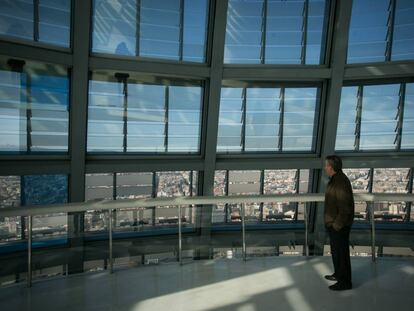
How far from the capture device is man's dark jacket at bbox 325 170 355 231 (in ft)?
13.7

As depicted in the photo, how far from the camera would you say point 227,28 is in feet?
35.3

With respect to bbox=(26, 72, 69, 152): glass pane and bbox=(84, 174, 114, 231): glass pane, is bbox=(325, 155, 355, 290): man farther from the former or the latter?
bbox=(84, 174, 114, 231): glass pane

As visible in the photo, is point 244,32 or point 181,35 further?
point 244,32

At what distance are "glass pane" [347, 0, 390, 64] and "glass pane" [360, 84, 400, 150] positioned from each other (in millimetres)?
981

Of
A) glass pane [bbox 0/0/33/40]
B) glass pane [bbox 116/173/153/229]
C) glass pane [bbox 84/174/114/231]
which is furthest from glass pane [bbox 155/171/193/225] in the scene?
glass pane [bbox 0/0/33/40]

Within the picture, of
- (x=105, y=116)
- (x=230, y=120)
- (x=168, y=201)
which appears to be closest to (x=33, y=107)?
(x=105, y=116)

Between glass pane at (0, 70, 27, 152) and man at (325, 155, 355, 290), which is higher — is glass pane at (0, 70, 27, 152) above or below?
above

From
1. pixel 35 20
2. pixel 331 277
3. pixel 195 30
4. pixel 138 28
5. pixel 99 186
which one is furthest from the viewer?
pixel 99 186

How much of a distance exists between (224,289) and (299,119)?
27.3ft

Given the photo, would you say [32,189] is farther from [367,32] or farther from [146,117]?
[367,32]

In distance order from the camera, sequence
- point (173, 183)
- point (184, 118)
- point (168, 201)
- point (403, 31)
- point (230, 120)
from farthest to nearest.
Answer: point (173, 183) → point (230, 120) → point (184, 118) → point (403, 31) → point (168, 201)

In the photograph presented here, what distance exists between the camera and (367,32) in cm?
1081

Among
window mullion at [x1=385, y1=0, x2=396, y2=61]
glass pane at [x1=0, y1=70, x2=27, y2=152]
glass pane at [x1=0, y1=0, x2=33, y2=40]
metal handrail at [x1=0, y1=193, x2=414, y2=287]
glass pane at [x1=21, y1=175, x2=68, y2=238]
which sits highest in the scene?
window mullion at [x1=385, y1=0, x2=396, y2=61]

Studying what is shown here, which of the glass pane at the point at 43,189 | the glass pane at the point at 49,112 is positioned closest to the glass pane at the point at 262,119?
the glass pane at the point at 49,112
